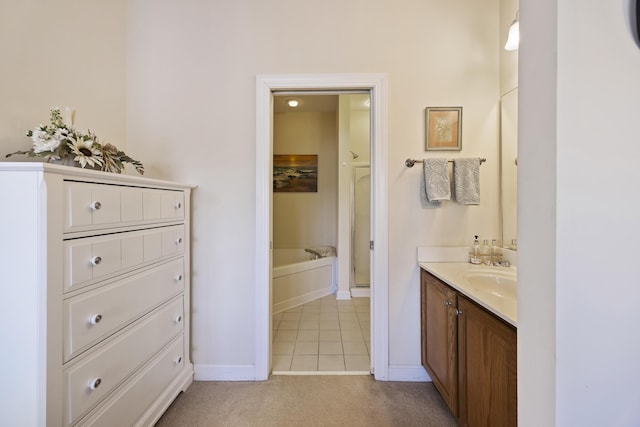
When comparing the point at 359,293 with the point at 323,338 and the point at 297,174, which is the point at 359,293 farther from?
the point at 297,174

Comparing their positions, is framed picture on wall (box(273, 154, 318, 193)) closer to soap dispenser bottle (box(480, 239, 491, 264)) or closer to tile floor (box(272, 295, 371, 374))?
tile floor (box(272, 295, 371, 374))

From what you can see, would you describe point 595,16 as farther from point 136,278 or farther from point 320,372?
point 320,372

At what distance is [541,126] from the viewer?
542 mm

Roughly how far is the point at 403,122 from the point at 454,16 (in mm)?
816

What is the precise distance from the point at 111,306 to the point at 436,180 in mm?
1940

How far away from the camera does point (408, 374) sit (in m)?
1.86

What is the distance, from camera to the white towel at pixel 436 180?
1789 millimetres

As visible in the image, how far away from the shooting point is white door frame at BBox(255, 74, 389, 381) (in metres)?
1.86

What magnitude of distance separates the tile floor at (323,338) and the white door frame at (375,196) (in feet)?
0.85

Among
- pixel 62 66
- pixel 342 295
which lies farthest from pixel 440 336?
pixel 62 66

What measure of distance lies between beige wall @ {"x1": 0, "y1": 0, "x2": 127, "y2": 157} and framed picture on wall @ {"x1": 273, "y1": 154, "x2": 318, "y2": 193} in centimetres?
251

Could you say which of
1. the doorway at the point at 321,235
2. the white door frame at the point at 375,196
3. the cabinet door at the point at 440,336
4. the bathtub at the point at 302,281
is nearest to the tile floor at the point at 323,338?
the doorway at the point at 321,235

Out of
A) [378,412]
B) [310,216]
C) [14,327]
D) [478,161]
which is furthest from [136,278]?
[310,216]

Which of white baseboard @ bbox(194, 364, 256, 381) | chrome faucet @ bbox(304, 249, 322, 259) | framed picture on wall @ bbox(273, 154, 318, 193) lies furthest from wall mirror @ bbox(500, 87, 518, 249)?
framed picture on wall @ bbox(273, 154, 318, 193)
